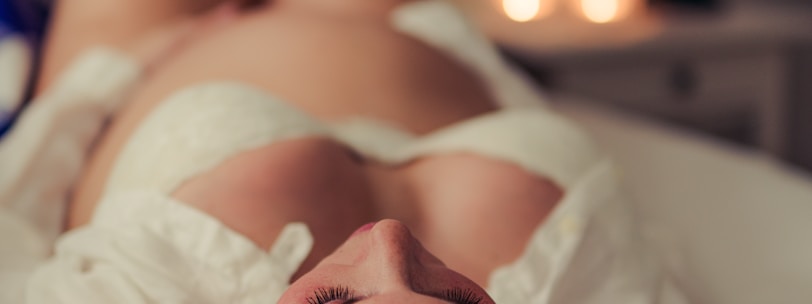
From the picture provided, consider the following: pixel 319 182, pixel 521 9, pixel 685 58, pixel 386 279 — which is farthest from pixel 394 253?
pixel 521 9

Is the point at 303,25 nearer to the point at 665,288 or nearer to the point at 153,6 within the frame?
the point at 153,6

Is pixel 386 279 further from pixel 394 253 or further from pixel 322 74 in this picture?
pixel 322 74

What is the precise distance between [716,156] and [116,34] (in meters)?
0.89

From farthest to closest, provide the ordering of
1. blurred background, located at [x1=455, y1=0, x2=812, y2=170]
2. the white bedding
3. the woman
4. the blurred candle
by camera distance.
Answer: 1. the blurred candle
2. blurred background, located at [x1=455, y1=0, x2=812, y2=170]
3. the white bedding
4. the woman

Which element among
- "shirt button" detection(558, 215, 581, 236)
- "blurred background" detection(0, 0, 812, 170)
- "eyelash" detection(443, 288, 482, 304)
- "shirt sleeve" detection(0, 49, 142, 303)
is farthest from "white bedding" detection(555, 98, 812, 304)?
"blurred background" detection(0, 0, 812, 170)

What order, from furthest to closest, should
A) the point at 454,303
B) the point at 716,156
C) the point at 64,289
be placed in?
the point at 716,156 → the point at 64,289 → the point at 454,303

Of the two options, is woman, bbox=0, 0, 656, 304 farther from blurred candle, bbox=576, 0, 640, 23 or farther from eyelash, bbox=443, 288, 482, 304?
blurred candle, bbox=576, 0, 640, 23

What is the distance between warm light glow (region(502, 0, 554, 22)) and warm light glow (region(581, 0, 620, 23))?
0.31 feet

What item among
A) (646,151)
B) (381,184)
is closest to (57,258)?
(381,184)

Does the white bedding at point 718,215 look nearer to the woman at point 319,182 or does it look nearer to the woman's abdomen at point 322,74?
the woman at point 319,182

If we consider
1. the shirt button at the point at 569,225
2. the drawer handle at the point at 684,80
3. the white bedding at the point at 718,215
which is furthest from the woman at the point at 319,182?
the drawer handle at the point at 684,80

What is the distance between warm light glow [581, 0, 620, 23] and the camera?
2281 mm

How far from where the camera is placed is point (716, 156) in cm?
130

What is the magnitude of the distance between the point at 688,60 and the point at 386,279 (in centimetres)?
187
